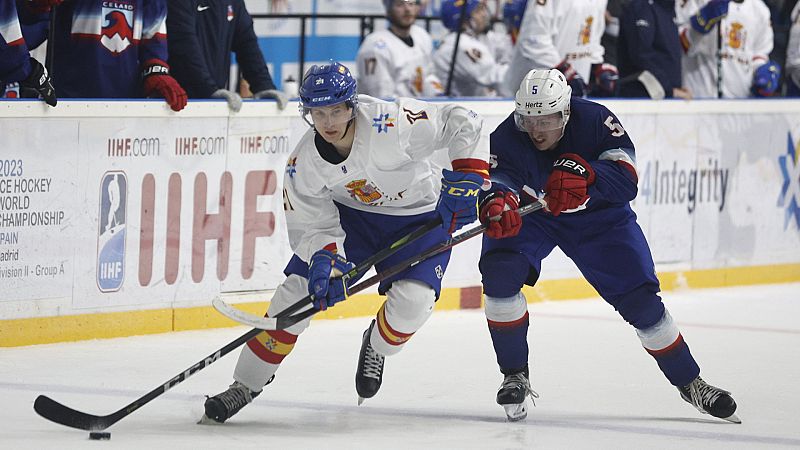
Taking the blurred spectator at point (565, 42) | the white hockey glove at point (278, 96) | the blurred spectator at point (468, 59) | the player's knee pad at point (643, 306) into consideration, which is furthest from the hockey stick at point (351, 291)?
the blurred spectator at point (468, 59)

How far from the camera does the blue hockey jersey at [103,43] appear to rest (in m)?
6.18

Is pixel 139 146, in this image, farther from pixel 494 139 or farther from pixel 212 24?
pixel 494 139

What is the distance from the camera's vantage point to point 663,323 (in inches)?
192

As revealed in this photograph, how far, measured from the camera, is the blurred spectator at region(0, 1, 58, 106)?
5719 mm

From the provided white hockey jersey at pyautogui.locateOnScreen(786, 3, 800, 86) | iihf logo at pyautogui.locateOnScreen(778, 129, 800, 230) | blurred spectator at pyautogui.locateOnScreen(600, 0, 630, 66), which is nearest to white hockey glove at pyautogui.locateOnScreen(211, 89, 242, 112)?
blurred spectator at pyautogui.locateOnScreen(600, 0, 630, 66)

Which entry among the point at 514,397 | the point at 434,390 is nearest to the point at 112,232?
the point at 434,390

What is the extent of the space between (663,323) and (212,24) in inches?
111

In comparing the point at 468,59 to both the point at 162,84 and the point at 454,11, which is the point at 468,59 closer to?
the point at 454,11

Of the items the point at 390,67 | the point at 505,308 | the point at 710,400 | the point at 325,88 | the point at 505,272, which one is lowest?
the point at 710,400

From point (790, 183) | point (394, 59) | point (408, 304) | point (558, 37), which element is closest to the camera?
point (408, 304)

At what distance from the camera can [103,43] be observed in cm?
623

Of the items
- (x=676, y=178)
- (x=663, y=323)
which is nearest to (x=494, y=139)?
(x=663, y=323)

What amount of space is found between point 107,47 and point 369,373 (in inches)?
81.1

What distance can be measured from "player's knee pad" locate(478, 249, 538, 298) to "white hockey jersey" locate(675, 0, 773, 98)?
4.35 metres
